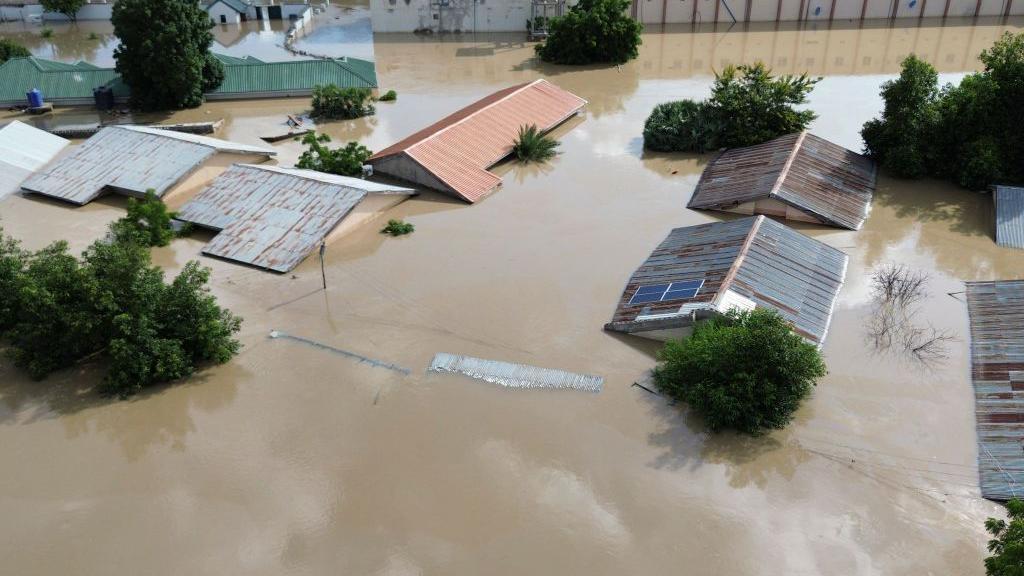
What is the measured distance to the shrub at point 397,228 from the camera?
2859 centimetres

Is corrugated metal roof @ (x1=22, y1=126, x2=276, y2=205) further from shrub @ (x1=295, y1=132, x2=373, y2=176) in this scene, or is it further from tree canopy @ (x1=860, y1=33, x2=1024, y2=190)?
tree canopy @ (x1=860, y1=33, x2=1024, y2=190)

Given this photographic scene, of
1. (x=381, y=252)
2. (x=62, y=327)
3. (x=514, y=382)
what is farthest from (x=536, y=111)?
(x=62, y=327)

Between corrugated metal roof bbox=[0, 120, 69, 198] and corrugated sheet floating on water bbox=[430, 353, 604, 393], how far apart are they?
72.5 feet

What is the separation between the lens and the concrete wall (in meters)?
57.9

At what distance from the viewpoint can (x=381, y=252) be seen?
27422 mm

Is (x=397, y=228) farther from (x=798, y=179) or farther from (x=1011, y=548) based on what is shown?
(x=1011, y=548)

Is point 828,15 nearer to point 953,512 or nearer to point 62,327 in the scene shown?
point 953,512

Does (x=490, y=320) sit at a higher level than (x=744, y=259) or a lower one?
lower

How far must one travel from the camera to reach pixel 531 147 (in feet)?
114

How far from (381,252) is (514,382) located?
9027 millimetres

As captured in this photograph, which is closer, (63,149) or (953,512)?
(953,512)

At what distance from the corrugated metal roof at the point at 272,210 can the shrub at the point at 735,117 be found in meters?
13.3

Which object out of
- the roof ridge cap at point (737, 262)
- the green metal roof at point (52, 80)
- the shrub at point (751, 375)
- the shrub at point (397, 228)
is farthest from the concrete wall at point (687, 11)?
the shrub at point (751, 375)

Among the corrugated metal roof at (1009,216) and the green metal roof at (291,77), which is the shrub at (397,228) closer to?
the green metal roof at (291,77)
